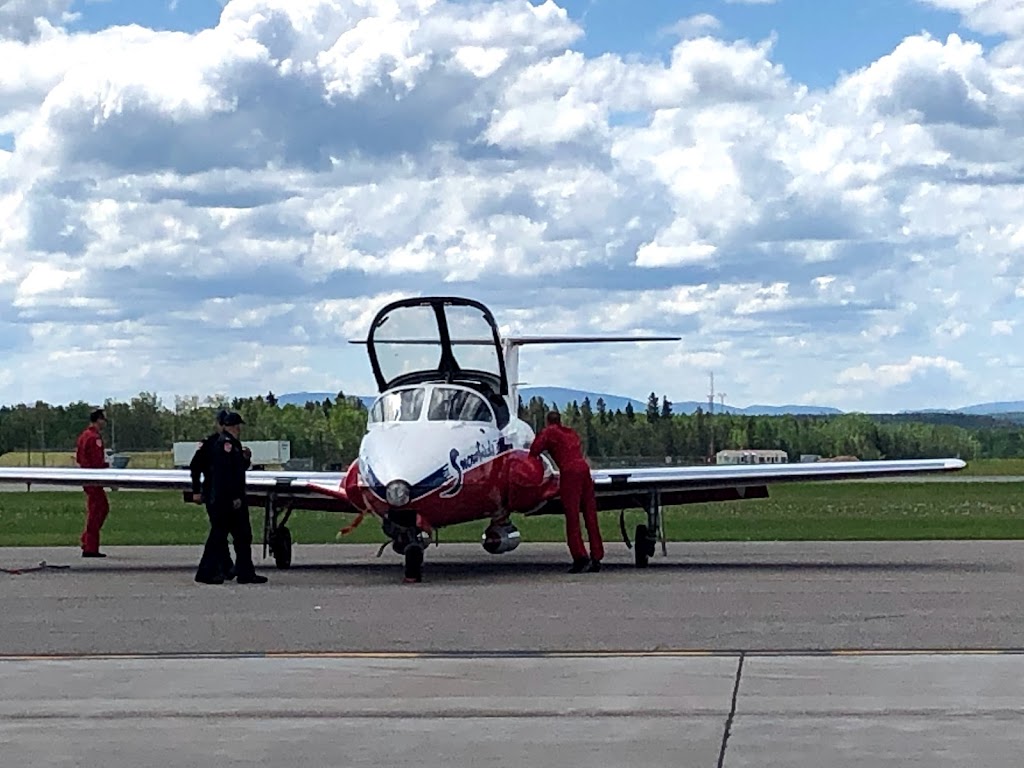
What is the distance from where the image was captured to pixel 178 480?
886 inches

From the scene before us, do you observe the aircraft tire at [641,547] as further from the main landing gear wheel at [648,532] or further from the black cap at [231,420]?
the black cap at [231,420]

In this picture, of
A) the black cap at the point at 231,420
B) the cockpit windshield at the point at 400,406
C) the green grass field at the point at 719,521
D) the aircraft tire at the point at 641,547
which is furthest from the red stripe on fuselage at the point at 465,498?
the green grass field at the point at 719,521

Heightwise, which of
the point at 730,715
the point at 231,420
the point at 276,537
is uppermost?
the point at 231,420

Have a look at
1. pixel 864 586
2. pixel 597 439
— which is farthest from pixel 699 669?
pixel 597 439

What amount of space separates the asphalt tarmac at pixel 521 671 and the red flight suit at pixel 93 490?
3971 millimetres

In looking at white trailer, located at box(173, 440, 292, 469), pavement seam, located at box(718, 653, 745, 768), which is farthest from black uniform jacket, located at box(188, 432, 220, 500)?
white trailer, located at box(173, 440, 292, 469)

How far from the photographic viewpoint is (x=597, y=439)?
86438mm

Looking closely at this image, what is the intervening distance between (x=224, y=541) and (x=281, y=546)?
2.81 metres

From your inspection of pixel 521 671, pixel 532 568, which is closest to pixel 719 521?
pixel 532 568

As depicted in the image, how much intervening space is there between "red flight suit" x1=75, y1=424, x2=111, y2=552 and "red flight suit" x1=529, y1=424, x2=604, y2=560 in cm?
593

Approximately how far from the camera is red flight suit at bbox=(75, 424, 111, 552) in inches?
938

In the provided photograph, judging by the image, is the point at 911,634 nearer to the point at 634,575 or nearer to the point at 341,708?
the point at 341,708

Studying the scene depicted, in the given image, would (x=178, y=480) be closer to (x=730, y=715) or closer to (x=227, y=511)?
(x=227, y=511)

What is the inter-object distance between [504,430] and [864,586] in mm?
5228
